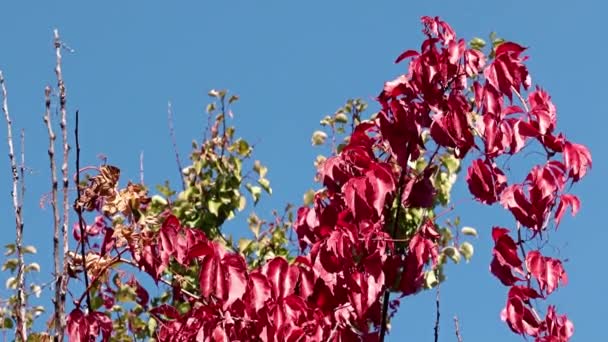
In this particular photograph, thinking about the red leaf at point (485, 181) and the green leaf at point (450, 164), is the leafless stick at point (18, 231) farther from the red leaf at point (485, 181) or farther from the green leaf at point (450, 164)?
the green leaf at point (450, 164)

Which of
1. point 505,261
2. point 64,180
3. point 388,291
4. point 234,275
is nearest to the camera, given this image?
point 64,180

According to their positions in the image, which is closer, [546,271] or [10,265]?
[546,271]

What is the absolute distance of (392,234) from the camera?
3.45m

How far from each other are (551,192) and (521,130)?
207 millimetres

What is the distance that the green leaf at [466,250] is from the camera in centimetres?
654

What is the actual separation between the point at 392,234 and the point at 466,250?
3.20m

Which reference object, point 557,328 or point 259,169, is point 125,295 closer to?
point 259,169

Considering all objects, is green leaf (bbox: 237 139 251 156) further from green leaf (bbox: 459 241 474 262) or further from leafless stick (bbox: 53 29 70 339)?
leafless stick (bbox: 53 29 70 339)

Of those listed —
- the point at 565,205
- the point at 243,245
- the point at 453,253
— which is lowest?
the point at 565,205

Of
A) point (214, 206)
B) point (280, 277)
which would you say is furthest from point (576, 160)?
point (214, 206)

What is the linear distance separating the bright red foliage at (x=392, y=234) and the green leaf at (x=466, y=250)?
3156mm

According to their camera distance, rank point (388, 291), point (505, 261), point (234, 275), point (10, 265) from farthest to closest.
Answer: point (10, 265)
point (388, 291)
point (505, 261)
point (234, 275)

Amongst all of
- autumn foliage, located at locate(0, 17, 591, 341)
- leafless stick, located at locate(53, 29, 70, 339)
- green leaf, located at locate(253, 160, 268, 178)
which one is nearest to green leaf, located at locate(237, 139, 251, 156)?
green leaf, located at locate(253, 160, 268, 178)

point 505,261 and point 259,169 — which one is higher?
point 259,169
